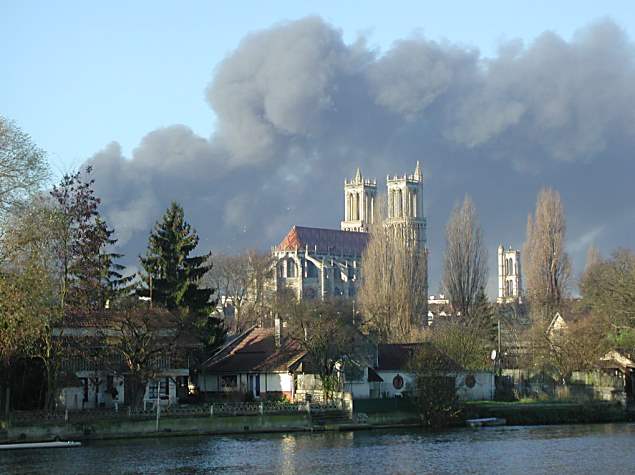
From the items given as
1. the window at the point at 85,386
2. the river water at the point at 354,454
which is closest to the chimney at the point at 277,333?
the river water at the point at 354,454

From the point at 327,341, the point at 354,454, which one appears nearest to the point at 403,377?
the point at 327,341

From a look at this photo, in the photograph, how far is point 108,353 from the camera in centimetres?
6091

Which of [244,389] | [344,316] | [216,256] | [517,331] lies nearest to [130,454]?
[244,389]

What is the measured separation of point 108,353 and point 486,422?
21170mm

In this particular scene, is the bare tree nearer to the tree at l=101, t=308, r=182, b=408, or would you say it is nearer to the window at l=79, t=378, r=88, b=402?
the window at l=79, t=378, r=88, b=402

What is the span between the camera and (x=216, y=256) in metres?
135

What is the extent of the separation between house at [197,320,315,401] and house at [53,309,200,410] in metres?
6.04

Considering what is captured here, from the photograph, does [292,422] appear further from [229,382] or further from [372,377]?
[229,382]

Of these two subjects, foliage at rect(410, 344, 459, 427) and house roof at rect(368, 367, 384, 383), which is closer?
foliage at rect(410, 344, 459, 427)

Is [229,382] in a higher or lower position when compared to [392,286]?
lower

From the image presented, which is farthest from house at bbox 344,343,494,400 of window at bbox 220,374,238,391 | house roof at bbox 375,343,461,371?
window at bbox 220,374,238,391

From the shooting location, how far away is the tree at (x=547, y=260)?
97312 mm

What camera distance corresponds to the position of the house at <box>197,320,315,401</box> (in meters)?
67.7

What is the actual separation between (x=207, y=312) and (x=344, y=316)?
8812 millimetres
